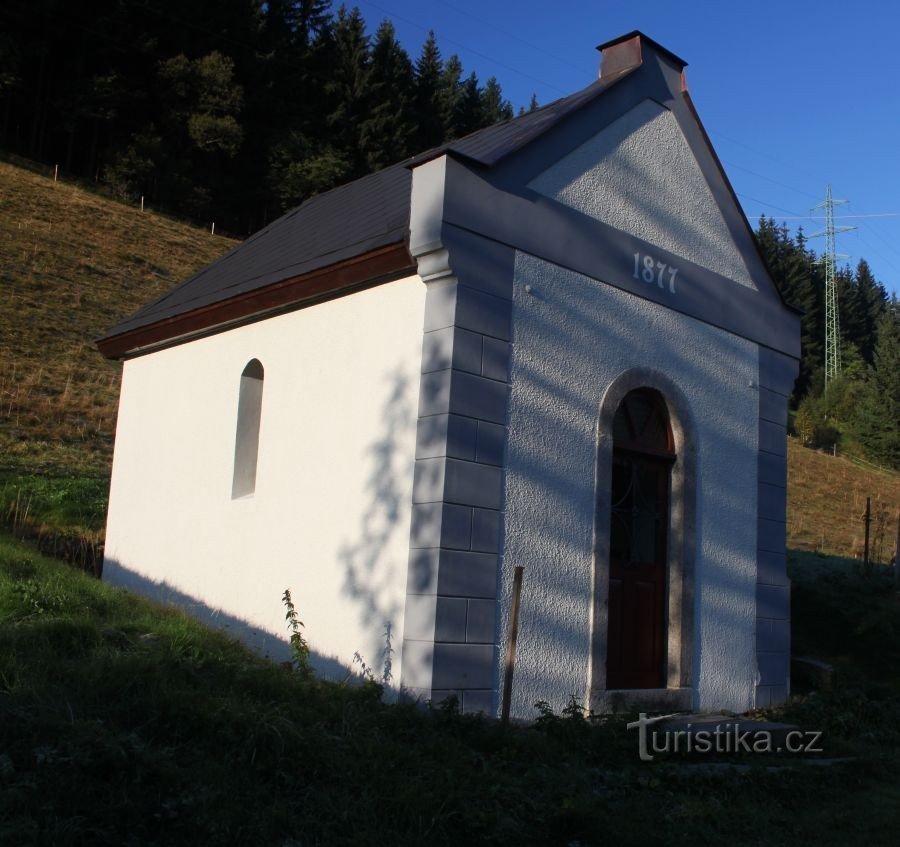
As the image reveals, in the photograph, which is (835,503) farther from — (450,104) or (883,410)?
(450,104)

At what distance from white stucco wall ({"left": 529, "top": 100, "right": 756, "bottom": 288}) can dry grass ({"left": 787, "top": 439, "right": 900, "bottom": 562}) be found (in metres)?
9.30

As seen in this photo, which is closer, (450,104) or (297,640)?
(297,640)

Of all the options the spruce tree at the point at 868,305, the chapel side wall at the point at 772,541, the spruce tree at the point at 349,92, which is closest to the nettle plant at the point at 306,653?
the chapel side wall at the point at 772,541

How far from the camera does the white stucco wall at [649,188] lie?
9070mm

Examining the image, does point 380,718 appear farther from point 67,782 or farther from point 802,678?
point 802,678

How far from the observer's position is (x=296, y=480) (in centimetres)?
891

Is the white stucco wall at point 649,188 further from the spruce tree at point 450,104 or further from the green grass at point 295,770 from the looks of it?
the spruce tree at point 450,104

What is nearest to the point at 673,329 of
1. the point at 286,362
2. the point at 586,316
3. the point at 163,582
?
the point at 586,316

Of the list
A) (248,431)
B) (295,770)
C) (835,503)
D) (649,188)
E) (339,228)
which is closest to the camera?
(295,770)

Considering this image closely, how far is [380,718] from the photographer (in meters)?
6.41

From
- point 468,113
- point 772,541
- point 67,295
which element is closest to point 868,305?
point 468,113

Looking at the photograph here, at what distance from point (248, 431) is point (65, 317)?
2045cm

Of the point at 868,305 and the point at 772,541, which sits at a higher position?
the point at 868,305

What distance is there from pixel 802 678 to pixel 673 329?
4352mm
